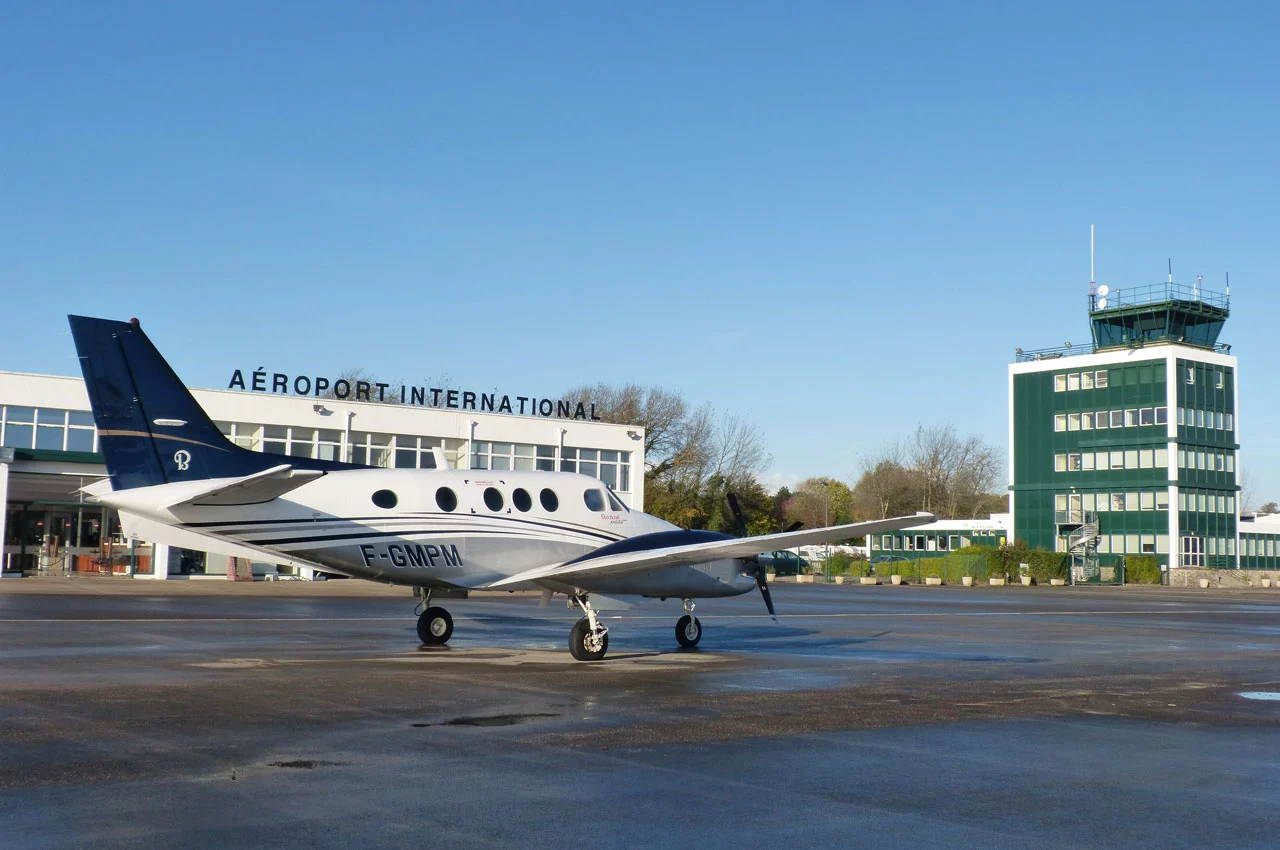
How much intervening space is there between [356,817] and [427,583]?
38.6 feet

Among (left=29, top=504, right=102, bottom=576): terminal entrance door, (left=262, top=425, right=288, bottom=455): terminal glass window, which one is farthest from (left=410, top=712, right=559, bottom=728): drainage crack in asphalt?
(left=29, top=504, right=102, bottom=576): terminal entrance door

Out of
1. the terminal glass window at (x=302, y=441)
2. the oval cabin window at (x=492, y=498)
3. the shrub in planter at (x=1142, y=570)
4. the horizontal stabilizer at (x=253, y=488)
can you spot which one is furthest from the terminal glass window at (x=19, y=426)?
the shrub in planter at (x=1142, y=570)

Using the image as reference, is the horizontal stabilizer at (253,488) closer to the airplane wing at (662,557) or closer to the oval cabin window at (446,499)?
the oval cabin window at (446,499)

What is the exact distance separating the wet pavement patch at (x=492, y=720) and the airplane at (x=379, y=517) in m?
5.66

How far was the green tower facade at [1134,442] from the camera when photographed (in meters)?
83.9

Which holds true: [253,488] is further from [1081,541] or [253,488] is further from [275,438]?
[1081,541]

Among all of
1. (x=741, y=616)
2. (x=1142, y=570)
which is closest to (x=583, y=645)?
(x=741, y=616)

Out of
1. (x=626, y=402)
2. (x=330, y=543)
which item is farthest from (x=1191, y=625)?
(x=626, y=402)

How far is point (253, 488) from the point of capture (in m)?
17.2

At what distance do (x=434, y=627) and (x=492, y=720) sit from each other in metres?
9.05

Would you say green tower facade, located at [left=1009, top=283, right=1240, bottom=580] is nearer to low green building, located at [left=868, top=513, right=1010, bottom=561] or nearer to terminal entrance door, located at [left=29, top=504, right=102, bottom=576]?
low green building, located at [left=868, top=513, right=1010, bottom=561]

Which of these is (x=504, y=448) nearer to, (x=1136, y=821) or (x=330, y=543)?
(x=330, y=543)

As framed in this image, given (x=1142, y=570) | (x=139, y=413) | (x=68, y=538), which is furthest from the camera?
(x=1142, y=570)

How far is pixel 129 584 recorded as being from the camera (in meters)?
44.4
